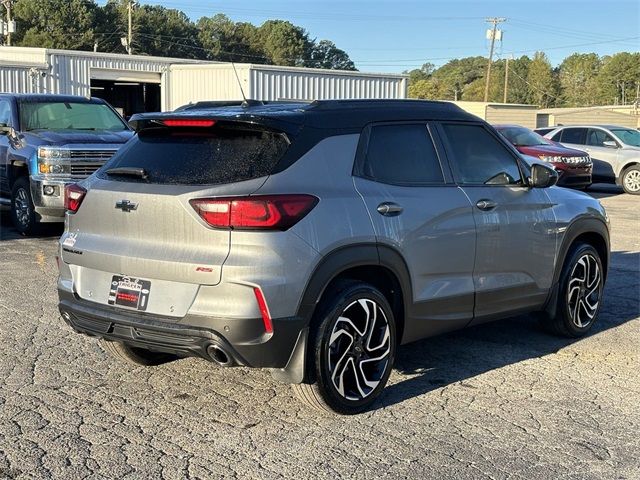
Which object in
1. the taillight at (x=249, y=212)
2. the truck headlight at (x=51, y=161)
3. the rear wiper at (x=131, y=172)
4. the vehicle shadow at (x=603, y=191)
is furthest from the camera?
the vehicle shadow at (x=603, y=191)

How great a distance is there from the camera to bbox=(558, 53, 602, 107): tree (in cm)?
11511

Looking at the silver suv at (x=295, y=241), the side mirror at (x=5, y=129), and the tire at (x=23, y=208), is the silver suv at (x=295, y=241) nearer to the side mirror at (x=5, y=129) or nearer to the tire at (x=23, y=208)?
the tire at (x=23, y=208)

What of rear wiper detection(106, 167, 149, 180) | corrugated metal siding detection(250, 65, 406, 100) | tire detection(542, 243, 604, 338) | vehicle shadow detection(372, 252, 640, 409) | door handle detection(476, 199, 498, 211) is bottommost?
vehicle shadow detection(372, 252, 640, 409)

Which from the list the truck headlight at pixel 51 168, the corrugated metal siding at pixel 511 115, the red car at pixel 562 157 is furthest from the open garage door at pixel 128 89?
the corrugated metal siding at pixel 511 115

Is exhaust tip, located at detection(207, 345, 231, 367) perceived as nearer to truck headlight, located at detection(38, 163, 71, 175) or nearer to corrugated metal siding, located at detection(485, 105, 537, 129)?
truck headlight, located at detection(38, 163, 71, 175)

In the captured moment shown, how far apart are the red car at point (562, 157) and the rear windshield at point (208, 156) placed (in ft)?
45.0

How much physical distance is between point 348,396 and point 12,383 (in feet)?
7.10

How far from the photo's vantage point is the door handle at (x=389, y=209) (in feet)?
15.2

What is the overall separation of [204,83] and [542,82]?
90413 mm

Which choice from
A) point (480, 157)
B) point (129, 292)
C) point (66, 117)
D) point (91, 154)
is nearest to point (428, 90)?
Answer: point (66, 117)

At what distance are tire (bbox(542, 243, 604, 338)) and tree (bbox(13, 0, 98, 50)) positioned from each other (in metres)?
74.5

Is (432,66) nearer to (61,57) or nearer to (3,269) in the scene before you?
(61,57)

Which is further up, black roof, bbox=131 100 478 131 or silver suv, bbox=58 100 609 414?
black roof, bbox=131 100 478 131

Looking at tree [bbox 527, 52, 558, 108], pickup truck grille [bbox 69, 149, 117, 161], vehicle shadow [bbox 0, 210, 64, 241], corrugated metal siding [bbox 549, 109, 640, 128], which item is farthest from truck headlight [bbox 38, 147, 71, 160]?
tree [bbox 527, 52, 558, 108]
